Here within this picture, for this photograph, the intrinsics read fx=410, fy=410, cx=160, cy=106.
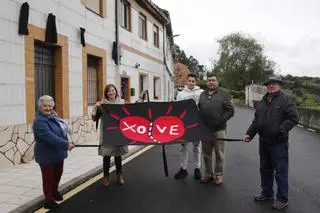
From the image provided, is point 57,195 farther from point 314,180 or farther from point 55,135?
point 314,180

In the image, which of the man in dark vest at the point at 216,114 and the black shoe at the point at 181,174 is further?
the black shoe at the point at 181,174

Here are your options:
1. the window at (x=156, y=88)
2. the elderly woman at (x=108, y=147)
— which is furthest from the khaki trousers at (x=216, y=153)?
the window at (x=156, y=88)

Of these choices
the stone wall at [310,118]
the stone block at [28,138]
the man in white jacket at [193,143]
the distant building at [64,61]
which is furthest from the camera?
the stone wall at [310,118]

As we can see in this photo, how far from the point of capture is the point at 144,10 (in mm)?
20797

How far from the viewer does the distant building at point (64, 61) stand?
8.59 meters

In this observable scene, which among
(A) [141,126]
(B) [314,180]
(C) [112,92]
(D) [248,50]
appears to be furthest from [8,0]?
(D) [248,50]

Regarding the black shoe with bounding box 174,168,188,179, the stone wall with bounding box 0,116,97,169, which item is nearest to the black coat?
the black shoe with bounding box 174,168,188,179

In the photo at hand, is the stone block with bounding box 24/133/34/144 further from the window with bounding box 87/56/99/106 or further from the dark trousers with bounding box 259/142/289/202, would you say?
the dark trousers with bounding box 259/142/289/202

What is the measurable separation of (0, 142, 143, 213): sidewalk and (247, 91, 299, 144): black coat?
10.8 ft

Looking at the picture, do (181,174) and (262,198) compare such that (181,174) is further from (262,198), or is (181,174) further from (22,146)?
(22,146)

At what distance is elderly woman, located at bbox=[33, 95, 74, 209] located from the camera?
538 centimetres

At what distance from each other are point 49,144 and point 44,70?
5.55 meters

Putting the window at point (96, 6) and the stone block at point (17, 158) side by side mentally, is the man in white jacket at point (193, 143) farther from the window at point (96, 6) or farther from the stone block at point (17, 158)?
the window at point (96, 6)

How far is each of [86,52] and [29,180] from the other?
20.2 feet
